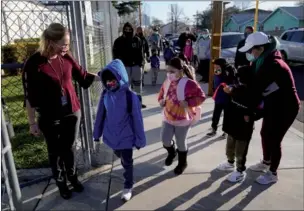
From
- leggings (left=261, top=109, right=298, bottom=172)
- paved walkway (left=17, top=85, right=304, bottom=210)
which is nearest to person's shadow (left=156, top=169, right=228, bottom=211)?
paved walkway (left=17, top=85, right=304, bottom=210)

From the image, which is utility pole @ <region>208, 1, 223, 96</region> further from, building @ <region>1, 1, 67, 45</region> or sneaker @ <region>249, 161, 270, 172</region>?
sneaker @ <region>249, 161, 270, 172</region>

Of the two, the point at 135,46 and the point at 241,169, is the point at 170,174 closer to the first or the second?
the point at 241,169

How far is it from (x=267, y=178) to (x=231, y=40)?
10040 millimetres

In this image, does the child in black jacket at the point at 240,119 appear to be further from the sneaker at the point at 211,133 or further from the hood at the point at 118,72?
the sneaker at the point at 211,133

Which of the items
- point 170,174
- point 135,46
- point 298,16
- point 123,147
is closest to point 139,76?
point 135,46

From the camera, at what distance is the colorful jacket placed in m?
3.41

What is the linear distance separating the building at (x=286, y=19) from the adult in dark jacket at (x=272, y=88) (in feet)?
127

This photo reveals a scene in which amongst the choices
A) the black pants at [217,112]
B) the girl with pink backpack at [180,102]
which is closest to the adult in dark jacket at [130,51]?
the black pants at [217,112]

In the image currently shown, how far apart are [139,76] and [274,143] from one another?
3724mm

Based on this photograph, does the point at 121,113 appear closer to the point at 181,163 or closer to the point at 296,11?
the point at 181,163

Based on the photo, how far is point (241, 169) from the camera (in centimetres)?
346

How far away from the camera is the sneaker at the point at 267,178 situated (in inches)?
135

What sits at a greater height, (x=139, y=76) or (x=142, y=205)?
(x=139, y=76)

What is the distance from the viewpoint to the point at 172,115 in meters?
3.55
